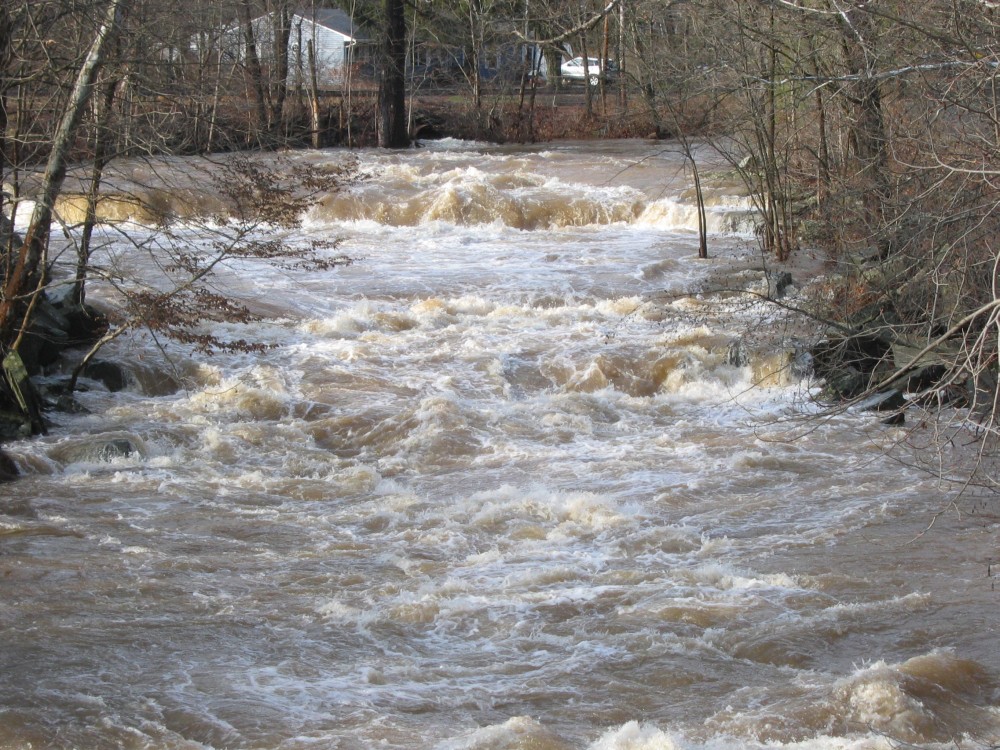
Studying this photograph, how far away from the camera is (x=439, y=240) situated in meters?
20.9

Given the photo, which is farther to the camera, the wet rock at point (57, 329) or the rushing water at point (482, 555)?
the wet rock at point (57, 329)

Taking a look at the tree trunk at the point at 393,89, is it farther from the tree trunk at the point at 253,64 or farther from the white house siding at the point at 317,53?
A: the tree trunk at the point at 253,64

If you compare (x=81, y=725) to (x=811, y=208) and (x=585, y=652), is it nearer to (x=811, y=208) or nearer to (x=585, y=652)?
(x=585, y=652)

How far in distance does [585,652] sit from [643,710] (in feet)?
2.44

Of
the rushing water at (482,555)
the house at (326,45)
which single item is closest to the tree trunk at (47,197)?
the rushing water at (482,555)

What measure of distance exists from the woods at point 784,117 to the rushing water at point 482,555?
1391 millimetres

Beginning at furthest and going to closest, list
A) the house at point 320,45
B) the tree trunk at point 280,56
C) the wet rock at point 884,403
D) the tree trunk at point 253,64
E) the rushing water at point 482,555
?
the house at point 320,45 < the tree trunk at point 280,56 < the tree trunk at point 253,64 < the wet rock at point 884,403 < the rushing water at point 482,555

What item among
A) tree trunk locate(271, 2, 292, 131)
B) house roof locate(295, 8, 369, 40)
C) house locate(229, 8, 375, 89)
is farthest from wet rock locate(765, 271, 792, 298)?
house roof locate(295, 8, 369, 40)

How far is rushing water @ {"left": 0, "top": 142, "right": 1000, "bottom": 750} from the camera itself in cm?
608

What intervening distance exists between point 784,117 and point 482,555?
10.8 m

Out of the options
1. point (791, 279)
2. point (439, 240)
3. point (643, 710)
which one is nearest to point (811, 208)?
point (791, 279)

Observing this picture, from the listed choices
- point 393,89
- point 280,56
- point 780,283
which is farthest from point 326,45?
point 780,283

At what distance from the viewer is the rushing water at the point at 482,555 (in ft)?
20.0

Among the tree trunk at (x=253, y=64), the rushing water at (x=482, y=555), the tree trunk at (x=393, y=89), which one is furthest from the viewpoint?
the tree trunk at (x=393, y=89)
